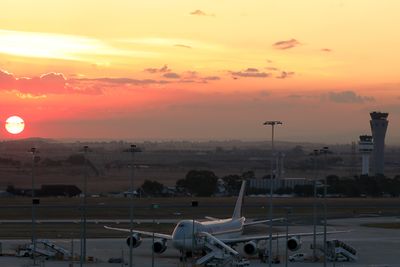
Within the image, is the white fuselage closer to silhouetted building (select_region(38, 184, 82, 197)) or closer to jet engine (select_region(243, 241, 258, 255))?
jet engine (select_region(243, 241, 258, 255))

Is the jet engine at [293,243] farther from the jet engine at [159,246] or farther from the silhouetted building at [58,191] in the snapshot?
the silhouetted building at [58,191]

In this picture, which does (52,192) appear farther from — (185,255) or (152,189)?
(185,255)

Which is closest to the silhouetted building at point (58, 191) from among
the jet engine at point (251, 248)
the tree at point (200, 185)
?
the tree at point (200, 185)

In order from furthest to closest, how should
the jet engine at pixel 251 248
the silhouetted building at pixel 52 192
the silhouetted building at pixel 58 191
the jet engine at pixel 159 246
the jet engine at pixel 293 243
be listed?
the silhouetted building at pixel 58 191 → the silhouetted building at pixel 52 192 → the jet engine at pixel 159 246 → the jet engine at pixel 293 243 → the jet engine at pixel 251 248

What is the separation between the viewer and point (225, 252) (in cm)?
6181

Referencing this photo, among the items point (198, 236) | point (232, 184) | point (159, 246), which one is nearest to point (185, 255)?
point (198, 236)

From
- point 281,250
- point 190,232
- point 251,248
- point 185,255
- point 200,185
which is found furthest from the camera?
point 200,185

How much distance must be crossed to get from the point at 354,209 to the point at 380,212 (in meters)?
6.84

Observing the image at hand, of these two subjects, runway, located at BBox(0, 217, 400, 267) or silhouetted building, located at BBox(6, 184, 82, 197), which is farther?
silhouetted building, located at BBox(6, 184, 82, 197)

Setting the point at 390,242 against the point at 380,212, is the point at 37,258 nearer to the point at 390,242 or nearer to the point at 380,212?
the point at 390,242

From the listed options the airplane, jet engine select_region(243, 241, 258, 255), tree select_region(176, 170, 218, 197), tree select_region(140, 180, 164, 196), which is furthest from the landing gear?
tree select_region(176, 170, 218, 197)

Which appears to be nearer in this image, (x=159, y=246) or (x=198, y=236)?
(x=198, y=236)

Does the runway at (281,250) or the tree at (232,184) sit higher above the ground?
the tree at (232,184)

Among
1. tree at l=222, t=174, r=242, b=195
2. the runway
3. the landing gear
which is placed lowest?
the runway
